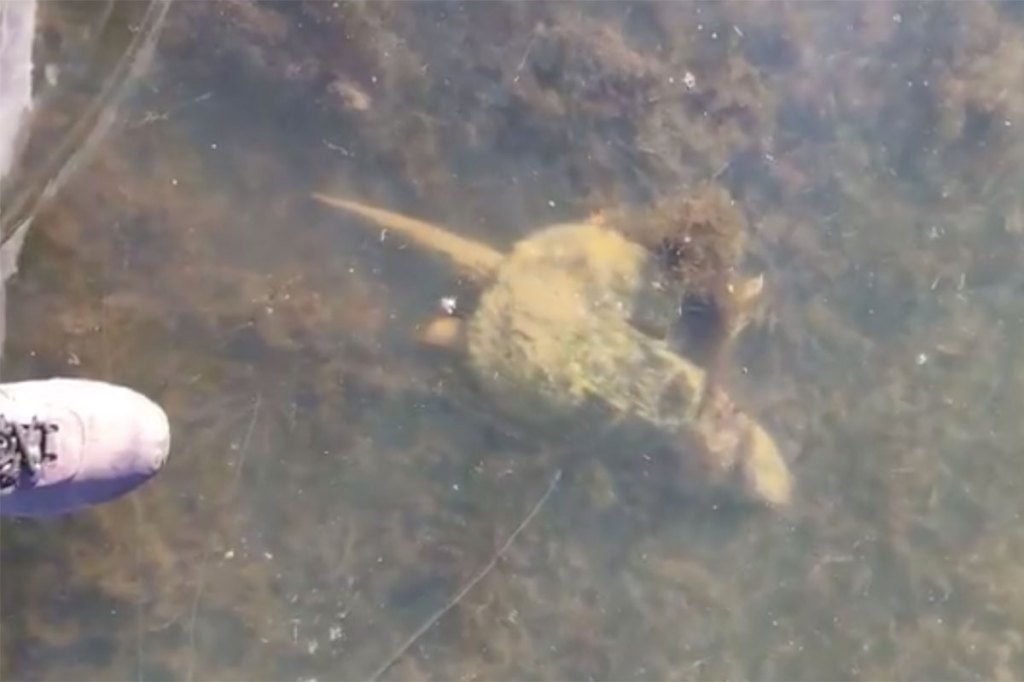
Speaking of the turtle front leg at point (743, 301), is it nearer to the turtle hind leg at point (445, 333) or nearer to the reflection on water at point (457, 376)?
the reflection on water at point (457, 376)

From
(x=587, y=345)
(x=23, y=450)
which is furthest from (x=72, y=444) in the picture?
(x=587, y=345)

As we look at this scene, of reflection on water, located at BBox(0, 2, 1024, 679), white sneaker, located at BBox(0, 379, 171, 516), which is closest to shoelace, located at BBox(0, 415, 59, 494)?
white sneaker, located at BBox(0, 379, 171, 516)

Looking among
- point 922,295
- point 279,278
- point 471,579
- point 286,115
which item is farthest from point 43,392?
point 922,295

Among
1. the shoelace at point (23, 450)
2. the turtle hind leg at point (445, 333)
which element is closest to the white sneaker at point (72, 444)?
the shoelace at point (23, 450)

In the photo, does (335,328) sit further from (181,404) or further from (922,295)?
(922,295)

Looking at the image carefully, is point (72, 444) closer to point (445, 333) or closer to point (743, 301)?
point (445, 333)

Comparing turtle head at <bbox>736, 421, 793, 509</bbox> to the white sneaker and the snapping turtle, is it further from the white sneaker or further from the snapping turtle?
the white sneaker
